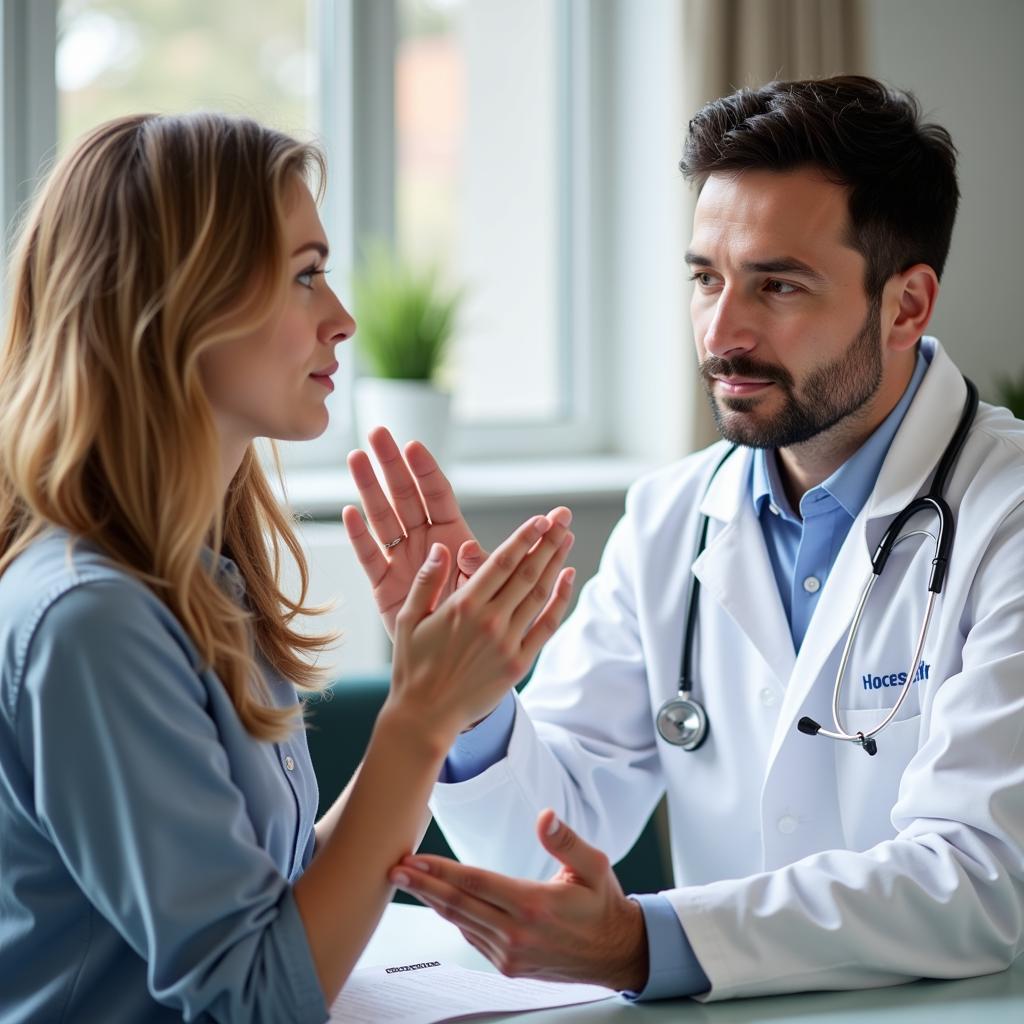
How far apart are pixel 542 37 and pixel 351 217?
0.72 metres

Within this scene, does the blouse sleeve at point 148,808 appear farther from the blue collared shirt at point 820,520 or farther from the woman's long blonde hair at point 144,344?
the blue collared shirt at point 820,520

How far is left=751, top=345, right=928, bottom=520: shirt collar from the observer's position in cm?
175

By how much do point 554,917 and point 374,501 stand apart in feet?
1.65

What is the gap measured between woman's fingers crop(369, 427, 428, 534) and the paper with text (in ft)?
1.57

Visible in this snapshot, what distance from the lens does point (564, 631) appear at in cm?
197

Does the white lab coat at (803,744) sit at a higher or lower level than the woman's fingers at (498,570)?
lower

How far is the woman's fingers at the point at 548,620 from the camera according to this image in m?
1.24

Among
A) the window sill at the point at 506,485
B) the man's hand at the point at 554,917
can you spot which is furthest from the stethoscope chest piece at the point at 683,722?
the window sill at the point at 506,485

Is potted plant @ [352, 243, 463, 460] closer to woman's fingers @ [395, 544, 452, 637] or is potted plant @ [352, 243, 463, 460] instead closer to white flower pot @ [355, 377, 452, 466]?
white flower pot @ [355, 377, 452, 466]

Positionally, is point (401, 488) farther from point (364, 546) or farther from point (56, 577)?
point (56, 577)

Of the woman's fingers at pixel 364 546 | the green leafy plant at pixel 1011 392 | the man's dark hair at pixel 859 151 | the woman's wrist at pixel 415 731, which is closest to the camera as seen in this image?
the woman's wrist at pixel 415 731

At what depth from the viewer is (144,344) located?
3.56 ft

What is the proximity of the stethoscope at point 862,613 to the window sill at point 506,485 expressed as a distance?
1.06 m

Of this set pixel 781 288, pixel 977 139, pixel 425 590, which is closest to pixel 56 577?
pixel 425 590
